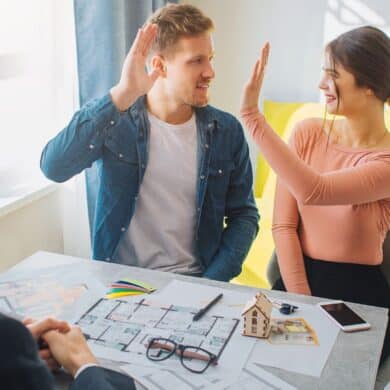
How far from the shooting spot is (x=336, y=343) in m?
1.08

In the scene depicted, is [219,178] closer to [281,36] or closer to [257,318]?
[257,318]

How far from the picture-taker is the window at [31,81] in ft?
6.47

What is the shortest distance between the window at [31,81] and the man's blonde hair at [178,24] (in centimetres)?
59

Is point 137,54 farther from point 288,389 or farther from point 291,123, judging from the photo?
point 291,123

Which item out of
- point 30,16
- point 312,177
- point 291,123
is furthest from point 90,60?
point 312,177

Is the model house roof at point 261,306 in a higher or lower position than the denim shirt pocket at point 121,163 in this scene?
lower

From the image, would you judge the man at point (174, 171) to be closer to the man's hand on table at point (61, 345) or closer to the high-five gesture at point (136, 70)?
the high-five gesture at point (136, 70)

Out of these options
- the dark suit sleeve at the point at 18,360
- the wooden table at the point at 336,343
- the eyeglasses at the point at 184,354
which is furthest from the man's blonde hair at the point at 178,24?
the dark suit sleeve at the point at 18,360

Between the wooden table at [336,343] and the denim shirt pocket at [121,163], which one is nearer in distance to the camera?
the wooden table at [336,343]

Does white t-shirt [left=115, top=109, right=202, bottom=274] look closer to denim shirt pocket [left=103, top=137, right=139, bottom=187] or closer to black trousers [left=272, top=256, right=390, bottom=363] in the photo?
denim shirt pocket [left=103, top=137, right=139, bottom=187]

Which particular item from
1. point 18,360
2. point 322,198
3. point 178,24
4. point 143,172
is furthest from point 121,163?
point 18,360

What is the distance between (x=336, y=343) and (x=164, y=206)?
0.72m

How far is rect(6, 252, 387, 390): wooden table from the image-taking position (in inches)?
37.9

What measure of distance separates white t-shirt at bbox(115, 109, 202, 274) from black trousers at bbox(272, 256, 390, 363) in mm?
390
